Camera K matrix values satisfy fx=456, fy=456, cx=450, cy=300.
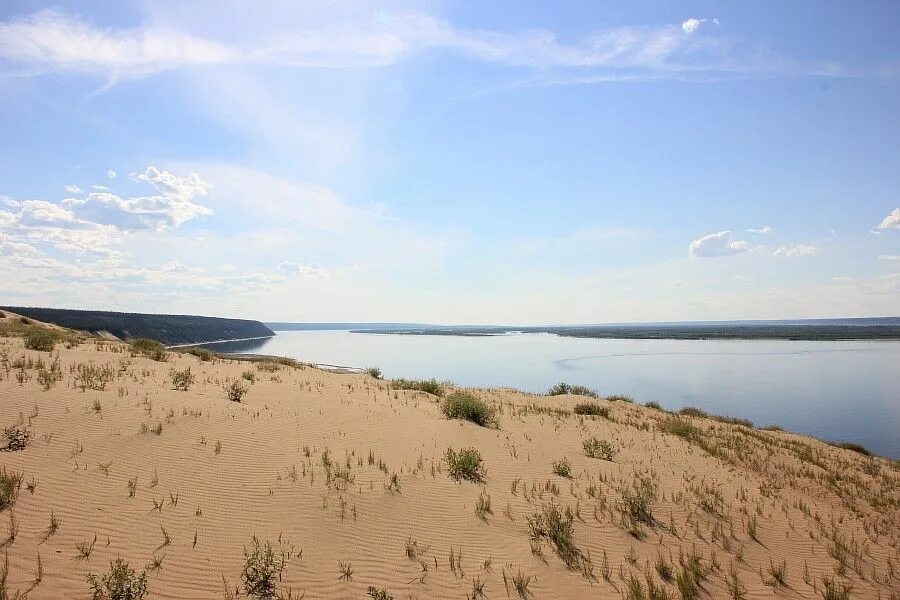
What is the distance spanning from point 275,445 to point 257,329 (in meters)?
201

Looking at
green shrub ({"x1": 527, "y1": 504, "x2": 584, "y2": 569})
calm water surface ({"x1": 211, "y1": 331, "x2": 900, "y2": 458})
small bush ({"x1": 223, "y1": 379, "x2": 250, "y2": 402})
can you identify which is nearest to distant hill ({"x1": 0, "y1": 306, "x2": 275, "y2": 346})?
calm water surface ({"x1": 211, "y1": 331, "x2": 900, "y2": 458})

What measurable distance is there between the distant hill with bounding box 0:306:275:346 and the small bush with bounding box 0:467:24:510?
77.6 m

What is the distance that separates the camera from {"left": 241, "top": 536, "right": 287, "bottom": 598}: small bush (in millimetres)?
5297

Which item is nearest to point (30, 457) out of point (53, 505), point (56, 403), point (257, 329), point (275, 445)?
point (53, 505)

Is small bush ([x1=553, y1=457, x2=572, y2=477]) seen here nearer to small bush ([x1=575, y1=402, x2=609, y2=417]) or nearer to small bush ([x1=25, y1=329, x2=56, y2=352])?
small bush ([x1=575, y1=402, x2=609, y2=417])

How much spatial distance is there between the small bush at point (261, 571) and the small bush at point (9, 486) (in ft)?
10.7

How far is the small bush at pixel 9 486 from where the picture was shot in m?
6.01

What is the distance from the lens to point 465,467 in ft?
31.8

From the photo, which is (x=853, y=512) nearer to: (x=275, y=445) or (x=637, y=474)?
(x=637, y=474)

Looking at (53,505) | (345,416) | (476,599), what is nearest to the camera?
(476,599)

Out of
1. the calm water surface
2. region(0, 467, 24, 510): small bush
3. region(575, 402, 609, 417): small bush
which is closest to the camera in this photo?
region(0, 467, 24, 510): small bush

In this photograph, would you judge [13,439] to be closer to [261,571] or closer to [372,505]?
[261,571]

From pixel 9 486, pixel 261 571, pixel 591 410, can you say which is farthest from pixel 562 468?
pixel 9 486

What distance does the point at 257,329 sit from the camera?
7667 inches
